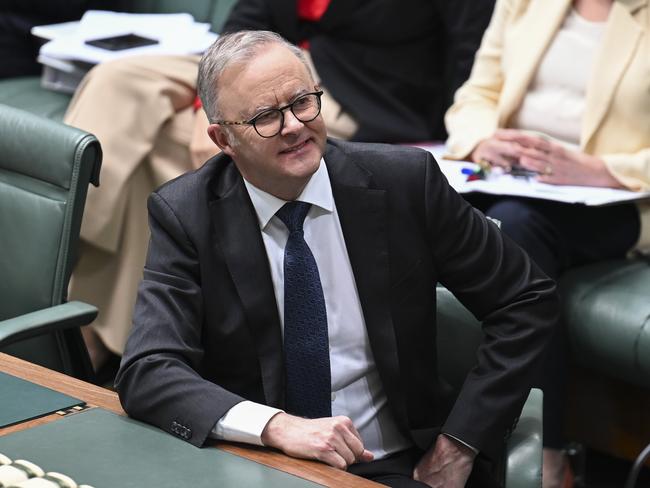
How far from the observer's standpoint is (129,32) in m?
3.90

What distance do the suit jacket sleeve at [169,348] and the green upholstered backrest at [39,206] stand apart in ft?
1.45

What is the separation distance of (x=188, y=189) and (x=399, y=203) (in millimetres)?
358

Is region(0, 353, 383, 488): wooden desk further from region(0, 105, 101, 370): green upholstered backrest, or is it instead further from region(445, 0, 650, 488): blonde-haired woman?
region(445, 0, 650, 488): blonde-haired woman

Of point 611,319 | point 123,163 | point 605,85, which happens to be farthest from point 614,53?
point 123,163

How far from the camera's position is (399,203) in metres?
1.96

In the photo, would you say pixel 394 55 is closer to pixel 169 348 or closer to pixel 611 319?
pixel 611 319

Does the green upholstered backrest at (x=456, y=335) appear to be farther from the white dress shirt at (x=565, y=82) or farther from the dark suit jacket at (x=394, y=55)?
the dark suit jacket at (x=394, y=55)

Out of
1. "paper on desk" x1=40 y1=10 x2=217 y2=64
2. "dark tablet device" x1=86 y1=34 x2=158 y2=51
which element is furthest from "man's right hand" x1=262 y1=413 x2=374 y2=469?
"dark tablet device" x1=86 y1=34 x2=158 y2=51

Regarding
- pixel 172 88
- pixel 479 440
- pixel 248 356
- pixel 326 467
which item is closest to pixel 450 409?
pixel 479 440

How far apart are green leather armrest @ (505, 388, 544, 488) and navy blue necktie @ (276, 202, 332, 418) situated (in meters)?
0.33

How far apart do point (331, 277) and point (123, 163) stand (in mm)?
1554

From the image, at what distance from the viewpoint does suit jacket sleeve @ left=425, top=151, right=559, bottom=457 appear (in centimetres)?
194

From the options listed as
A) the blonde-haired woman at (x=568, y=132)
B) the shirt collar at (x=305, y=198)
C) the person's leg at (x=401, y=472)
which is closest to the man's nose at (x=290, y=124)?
the shirt collar at (x=305, y=198)

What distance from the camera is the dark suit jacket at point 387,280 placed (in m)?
1.92
